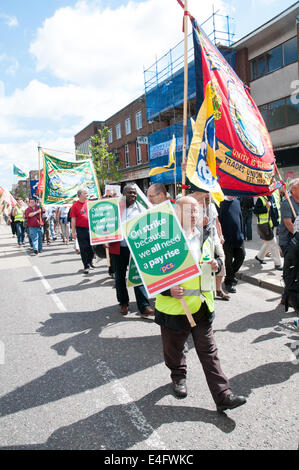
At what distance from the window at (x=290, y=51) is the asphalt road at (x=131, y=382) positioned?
15542 mm

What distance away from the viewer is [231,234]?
19.9 ft

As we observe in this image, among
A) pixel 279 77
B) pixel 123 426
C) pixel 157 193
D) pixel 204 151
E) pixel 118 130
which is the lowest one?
pixel 123 426

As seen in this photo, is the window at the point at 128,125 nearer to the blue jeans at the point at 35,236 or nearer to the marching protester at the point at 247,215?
the blue jeans at the point at 35,236

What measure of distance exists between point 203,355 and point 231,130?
8.77 feet

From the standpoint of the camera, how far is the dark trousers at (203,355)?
9.02 feet

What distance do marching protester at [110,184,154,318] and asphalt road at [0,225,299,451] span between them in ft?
0.64

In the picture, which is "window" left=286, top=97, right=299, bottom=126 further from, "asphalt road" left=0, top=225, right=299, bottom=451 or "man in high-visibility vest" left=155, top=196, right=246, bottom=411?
"man in high-visibility vest" left=155, top=196, right=246, bottom=411

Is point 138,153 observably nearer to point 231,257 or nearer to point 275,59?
point 275,59

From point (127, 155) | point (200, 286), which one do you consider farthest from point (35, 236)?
point (127, 155)

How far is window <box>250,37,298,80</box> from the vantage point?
55.8 feet

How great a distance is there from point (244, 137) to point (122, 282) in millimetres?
2717

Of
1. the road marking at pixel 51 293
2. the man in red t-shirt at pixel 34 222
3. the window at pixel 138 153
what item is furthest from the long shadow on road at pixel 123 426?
the window at pixel 138 153

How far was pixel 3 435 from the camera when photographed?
265 cm
